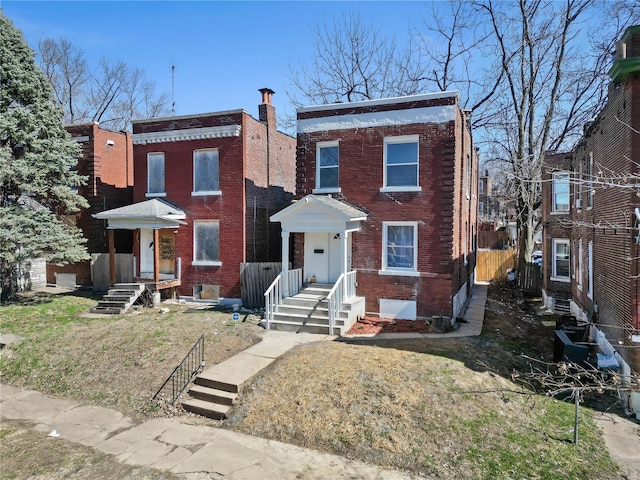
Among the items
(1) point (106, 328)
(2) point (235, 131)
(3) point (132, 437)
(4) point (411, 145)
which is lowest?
(3) point (132, 437)

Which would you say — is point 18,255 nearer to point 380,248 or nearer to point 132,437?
point 132,437

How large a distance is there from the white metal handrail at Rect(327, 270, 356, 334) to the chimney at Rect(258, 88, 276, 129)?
8806mm

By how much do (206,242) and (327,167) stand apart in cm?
628

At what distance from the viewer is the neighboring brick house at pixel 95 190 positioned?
20391 mm

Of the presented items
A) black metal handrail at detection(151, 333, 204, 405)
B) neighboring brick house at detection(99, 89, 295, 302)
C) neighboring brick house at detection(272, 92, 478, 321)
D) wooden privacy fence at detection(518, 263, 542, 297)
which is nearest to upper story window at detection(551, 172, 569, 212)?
wooden privacy fence at detection(518, 263, 542, 297)

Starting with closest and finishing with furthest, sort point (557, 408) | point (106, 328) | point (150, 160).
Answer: point (557, 408) < point (106, 328) < point (150, 160)

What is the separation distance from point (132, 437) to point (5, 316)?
10.7 m

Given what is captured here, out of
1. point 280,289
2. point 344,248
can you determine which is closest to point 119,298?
point 280,289

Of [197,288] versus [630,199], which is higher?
[630,199]

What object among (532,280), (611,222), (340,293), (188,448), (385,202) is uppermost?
(385,202)

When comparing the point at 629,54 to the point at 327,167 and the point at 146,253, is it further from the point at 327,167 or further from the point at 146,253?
the point at 146,253

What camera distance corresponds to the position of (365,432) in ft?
25.1

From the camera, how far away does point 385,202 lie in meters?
A: 15.2

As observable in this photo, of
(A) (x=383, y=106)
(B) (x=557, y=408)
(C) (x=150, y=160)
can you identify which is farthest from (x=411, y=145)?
(C) (x=150, y=160)
